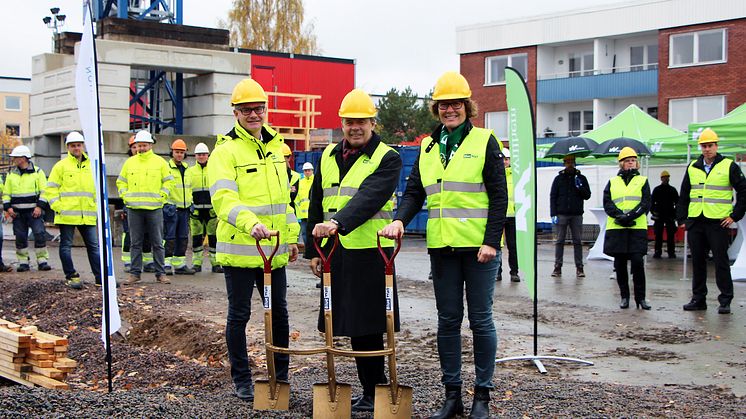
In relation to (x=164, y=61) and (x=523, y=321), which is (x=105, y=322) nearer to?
(x=523, y=321)

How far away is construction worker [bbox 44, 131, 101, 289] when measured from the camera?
13.8 metres

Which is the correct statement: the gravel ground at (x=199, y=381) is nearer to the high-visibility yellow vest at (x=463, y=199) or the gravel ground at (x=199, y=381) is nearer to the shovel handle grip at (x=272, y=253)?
the shovel handle grip at (x=272, y=253)

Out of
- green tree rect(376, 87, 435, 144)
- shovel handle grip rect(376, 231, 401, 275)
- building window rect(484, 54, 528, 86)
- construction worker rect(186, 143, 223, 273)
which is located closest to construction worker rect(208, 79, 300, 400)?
shovel handle grip rect(376, 231, 401, 275)

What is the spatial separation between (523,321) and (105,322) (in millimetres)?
5754

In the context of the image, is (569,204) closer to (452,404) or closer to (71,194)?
(71,194)

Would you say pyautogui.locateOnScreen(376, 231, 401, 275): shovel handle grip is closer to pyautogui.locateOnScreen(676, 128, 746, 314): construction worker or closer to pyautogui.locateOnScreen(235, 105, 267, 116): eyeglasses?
pyautogui.locateOnScreen(235, 105, 267, 116): eyeglasses

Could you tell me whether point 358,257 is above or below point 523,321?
above


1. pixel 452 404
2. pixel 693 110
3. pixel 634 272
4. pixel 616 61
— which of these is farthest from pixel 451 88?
pixel 616 61

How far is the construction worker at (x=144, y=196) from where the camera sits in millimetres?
14492

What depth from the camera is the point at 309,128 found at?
33031 mm

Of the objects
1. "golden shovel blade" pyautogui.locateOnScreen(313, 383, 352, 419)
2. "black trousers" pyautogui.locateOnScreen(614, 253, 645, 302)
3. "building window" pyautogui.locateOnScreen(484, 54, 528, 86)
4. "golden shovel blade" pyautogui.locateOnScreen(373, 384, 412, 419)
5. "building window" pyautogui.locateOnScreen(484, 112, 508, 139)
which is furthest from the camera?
"building window" pyautogui.locateOnScreen(484, 112, 508, 139)

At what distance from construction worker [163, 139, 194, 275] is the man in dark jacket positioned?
634cm

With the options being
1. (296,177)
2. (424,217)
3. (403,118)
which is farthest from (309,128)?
(403,118)

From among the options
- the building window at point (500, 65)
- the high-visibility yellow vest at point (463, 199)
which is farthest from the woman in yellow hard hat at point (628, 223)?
the building window at point (500, 65)
